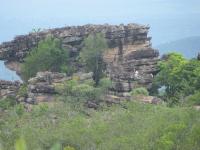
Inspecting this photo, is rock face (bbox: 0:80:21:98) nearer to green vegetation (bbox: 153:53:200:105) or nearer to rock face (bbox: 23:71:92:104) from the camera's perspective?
rock face (bbox: 23:71:92:104)

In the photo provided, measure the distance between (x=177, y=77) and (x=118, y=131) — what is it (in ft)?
88.9

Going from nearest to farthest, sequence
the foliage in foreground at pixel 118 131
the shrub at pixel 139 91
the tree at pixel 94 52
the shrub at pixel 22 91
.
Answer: the foliage in foreground at pixel 118 131 < the shrub at pixel 139 91 < the shrub at pixel 22 91 < the tree at pixel 94 52

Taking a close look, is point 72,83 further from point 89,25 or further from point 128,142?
point 128,142

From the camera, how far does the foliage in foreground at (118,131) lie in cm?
2716

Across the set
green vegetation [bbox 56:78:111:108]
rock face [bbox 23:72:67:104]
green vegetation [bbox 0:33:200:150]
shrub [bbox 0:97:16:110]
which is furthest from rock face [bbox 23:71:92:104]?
shrub [bbox 0:97:16:110]

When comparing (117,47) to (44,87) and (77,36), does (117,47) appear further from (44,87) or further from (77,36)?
(44,87)

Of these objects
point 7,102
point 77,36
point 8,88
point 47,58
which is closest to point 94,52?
point 77,36

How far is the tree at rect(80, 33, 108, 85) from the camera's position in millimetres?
62906

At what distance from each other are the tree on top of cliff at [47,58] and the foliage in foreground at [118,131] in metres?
26.7

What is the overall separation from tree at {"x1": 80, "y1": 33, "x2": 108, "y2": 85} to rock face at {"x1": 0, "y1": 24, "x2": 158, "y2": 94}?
1.01 metres

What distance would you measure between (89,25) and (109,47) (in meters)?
3.93

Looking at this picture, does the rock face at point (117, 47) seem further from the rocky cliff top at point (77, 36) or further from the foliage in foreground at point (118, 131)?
the foliage in foreground at point (118, 131)

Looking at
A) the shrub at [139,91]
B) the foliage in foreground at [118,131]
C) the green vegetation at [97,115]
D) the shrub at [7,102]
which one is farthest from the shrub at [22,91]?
the foliage in foreground at [118,131]

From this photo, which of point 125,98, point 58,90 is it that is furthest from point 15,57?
point 125,98
